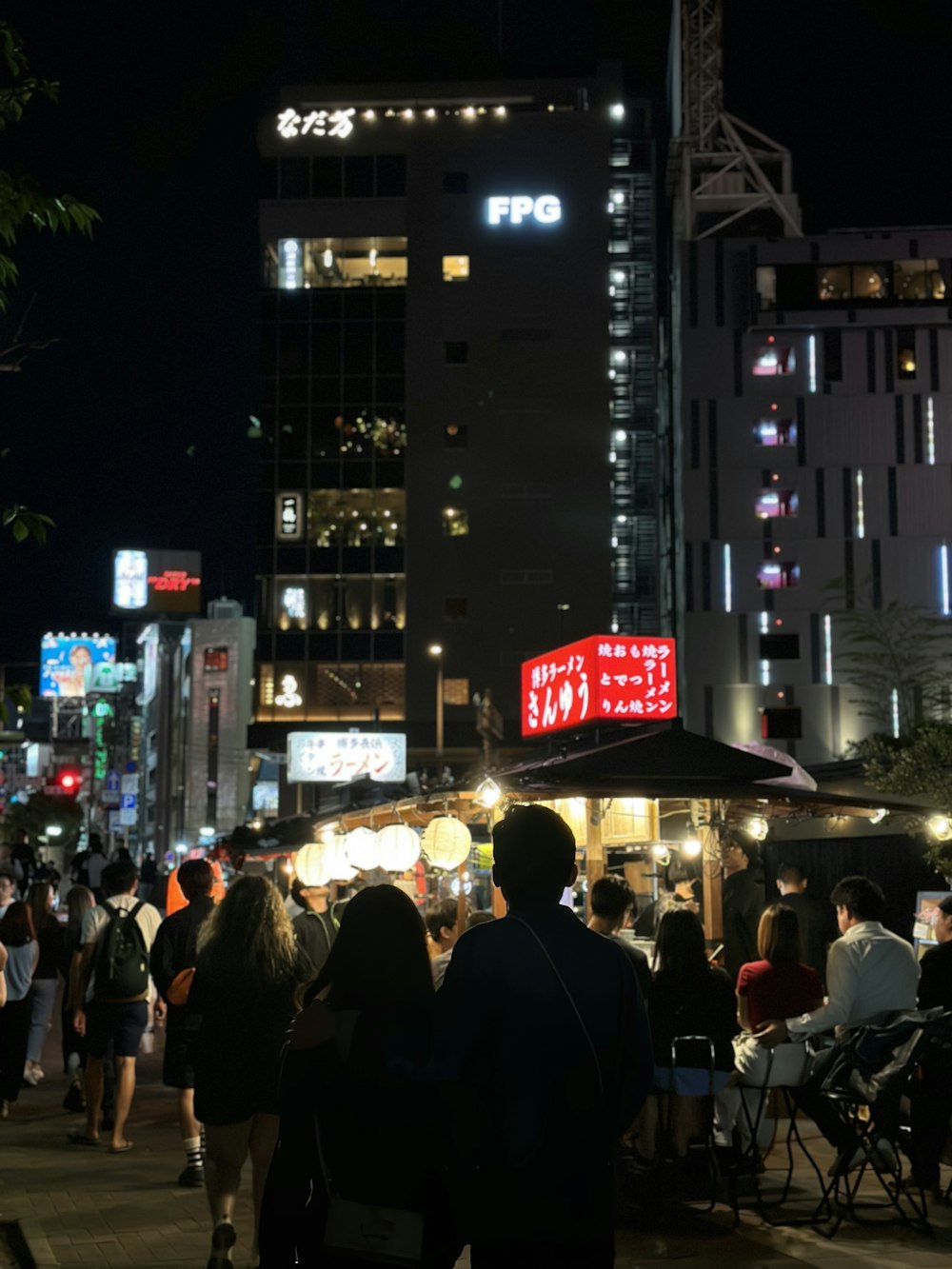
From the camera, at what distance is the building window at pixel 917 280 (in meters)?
52.9

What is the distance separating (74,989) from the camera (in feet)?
36.2

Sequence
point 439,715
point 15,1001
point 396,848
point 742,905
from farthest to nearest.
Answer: point 439,715
point 396,848
point 742,905
point 15,1001

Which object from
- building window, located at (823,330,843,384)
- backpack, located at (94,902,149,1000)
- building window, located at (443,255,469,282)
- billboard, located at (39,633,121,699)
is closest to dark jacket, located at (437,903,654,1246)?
backpack, located at (94,902,149,1000)

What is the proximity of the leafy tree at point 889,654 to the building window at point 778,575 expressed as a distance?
1.43m

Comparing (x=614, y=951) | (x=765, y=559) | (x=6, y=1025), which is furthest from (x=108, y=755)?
(x=614, y=951)

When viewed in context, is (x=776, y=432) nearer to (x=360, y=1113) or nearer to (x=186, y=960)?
(x=186, y=960)

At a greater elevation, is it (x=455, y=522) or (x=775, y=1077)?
(x=455, y=522)

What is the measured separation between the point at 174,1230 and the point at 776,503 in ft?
158

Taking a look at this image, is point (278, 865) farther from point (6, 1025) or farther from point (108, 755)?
point (108, 755)

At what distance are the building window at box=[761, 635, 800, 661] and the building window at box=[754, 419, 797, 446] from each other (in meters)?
7.52

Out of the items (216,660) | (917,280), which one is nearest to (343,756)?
(216,660)

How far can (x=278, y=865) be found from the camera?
75.4 ft

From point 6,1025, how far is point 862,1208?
257 inches

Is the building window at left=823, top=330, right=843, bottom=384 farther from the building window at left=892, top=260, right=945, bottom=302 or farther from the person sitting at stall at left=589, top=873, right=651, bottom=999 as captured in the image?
the person sitting at stall at left=589, top=873, right=651, bottom=999
